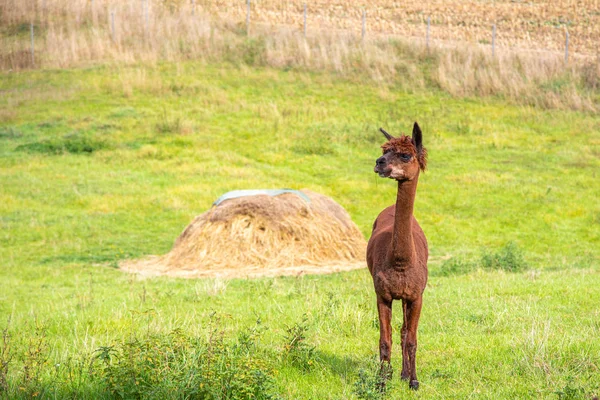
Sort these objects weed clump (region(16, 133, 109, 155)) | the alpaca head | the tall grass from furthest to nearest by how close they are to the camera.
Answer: the tall grass < weed clump (region(16, 133, 109, 155)) < the alpaca head

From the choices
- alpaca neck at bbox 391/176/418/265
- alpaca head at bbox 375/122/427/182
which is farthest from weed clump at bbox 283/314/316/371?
alpaca head at bbox 375/122/427/182

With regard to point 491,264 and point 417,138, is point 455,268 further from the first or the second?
point 417,138

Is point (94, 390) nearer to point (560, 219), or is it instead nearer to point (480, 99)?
point (560, 219)

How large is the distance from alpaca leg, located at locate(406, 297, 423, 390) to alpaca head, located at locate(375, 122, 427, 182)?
1324mm

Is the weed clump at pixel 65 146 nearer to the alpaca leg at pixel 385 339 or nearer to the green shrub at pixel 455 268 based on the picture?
the green shrub at pixel 455 268

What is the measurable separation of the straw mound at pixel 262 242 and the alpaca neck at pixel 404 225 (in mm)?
9795

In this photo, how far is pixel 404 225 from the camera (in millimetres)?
7699

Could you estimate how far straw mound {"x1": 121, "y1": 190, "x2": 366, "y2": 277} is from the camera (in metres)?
17.9

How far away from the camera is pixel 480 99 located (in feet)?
113

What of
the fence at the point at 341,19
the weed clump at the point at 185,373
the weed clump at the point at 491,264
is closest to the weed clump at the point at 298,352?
the weed clump at the point at 185,373

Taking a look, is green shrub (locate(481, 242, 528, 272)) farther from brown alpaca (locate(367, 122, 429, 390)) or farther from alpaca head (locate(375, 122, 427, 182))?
alpaca head (locate(375, 122, 427, 182))

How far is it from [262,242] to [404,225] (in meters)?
10.9

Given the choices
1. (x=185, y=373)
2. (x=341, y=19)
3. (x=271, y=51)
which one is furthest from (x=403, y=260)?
(x=341, y=19)

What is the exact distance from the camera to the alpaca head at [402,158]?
24.5ft
